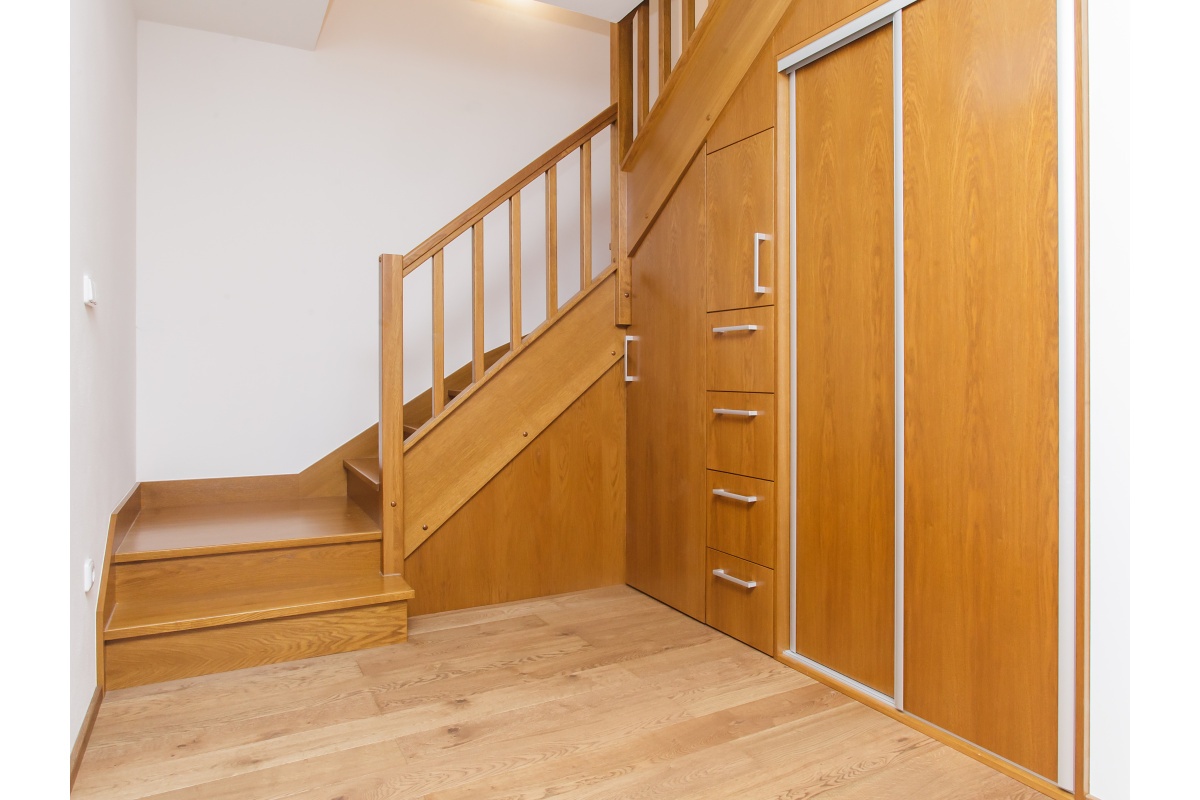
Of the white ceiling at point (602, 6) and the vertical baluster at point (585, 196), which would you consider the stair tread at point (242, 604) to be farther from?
the white ceiling at point (602, 6)

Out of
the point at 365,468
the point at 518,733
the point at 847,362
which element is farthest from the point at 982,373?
the point at 365,468

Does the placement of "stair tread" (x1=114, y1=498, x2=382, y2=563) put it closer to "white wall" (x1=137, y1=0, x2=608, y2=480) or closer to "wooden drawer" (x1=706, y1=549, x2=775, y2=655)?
"white wall" (x1=137, y1=0, x2=608, y2=480)

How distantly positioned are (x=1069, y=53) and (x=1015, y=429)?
2.60 ft

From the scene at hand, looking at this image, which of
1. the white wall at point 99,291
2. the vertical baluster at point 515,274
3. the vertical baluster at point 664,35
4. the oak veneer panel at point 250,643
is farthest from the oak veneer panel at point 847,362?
the white wall at point 99,291

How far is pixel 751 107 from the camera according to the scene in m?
2.36

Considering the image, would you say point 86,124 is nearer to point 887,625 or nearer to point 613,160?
point 613,160

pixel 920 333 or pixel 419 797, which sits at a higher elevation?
pixel 920 333

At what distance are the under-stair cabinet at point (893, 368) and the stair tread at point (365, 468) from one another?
1178 millimetres

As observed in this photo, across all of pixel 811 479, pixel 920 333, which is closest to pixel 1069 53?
pixel 920 333

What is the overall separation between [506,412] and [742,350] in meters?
0.98

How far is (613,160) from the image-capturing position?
3.16 m

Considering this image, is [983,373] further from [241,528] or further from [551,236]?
[241,528]

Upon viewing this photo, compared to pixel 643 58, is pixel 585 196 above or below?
below
